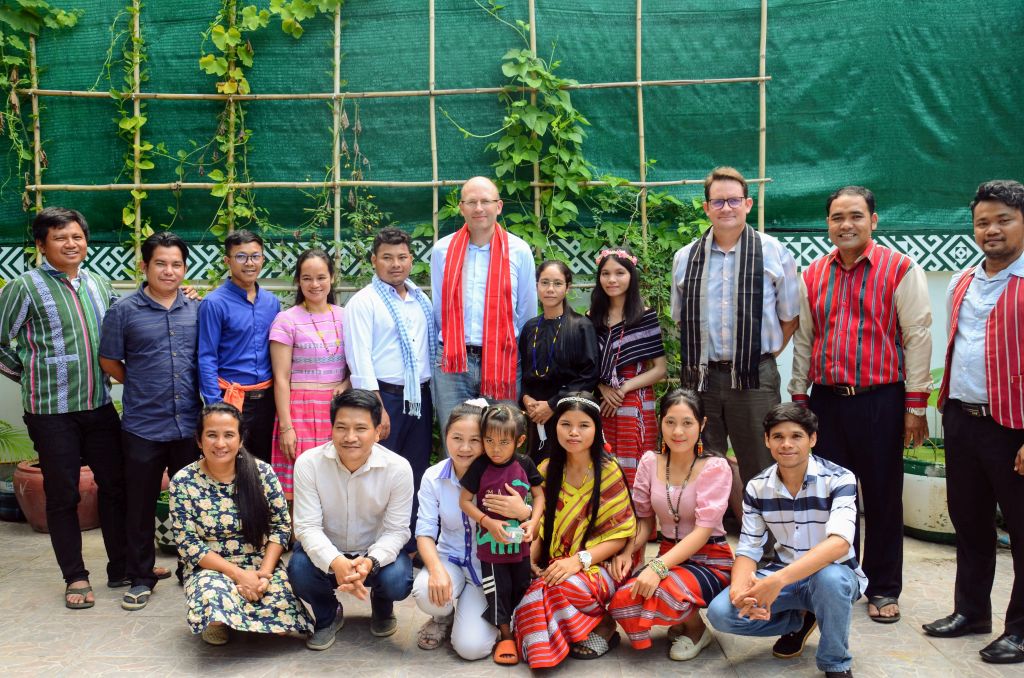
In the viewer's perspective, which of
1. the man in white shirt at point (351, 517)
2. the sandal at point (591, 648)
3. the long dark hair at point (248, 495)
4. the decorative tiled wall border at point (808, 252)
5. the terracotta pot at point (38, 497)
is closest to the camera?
the sandal at point (591, 648)

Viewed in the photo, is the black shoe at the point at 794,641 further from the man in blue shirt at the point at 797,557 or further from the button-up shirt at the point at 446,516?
the button-up shirt at the point at 446,516

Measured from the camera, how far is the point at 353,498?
323 cm

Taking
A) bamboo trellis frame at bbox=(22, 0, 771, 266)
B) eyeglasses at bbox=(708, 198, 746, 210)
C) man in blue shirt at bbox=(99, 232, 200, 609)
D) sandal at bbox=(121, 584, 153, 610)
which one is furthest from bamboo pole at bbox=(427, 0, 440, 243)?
sandal at bbox=(121, 584, 153, 610)

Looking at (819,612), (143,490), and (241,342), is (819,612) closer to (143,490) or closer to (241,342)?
(241,342)

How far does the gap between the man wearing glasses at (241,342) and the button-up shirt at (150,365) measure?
0.10 metres

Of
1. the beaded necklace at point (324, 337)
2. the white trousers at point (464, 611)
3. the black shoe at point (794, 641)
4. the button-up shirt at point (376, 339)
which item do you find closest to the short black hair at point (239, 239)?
the beaded necklace at point (324, 337)

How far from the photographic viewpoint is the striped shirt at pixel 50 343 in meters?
3.52

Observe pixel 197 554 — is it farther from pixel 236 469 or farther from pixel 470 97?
pixel 470 97

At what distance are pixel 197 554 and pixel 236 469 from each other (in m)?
0.34

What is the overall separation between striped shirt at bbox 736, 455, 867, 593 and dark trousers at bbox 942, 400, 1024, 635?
0.48 metres

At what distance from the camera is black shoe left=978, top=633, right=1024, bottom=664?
2.90 metres

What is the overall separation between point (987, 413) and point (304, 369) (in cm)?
276

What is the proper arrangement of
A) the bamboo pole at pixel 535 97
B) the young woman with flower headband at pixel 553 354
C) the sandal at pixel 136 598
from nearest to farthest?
the sandal at pixel 136 598 → the young woman with flower headband at pixel 553 354 → the bamboo pole at pixel 535 97

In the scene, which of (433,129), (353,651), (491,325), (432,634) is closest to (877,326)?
(491,325)
